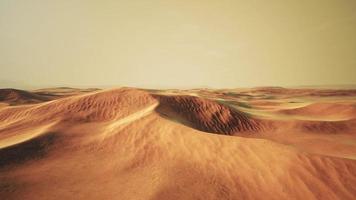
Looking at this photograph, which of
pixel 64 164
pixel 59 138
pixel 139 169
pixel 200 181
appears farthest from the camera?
pixel 59 138

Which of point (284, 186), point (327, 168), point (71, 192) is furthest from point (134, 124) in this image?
point (327, 168)

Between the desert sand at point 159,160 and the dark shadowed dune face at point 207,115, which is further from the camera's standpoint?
the dark shadowed dune face at point 207,115

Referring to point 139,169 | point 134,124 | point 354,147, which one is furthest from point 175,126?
point 354,147

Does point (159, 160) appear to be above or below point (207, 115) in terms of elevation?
below

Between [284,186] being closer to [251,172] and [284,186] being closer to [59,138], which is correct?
[251,172]

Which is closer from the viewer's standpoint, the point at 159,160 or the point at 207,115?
the point at 159,160

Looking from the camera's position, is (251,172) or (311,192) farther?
(251,172)

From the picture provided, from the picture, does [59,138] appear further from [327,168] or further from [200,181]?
[327,168]

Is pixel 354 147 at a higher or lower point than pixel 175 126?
lower

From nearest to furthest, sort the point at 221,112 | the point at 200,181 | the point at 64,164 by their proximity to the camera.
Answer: the point at 200,181
the point at 64,164
the point at 221,112

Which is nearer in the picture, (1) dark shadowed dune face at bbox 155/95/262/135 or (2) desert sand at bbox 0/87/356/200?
(2) desert sand at bbox 0/87/356/200
